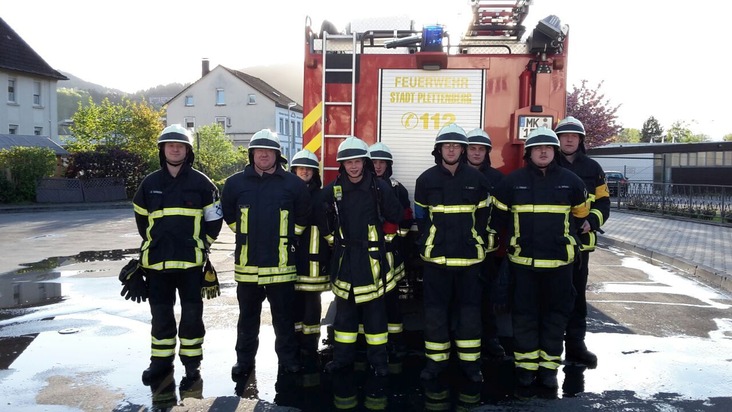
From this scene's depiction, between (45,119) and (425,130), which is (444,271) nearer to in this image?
(425,130)

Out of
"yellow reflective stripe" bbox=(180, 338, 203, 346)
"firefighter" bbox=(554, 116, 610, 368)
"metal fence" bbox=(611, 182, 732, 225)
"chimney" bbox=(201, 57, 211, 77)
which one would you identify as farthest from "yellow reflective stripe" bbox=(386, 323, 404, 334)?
"chimney" bbox=(201, 57, 211, 77)

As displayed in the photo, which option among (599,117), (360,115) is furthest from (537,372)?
(599,117)

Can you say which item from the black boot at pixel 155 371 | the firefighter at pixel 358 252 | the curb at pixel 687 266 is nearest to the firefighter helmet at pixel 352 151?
the firefighter at pixel 358 252

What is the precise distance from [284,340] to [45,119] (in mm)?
34852

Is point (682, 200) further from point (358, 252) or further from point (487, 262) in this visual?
point (358, 252)

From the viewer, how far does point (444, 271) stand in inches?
176

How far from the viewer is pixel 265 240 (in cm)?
444

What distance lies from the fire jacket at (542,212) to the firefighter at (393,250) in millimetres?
871

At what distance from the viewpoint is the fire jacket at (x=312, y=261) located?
189 inches

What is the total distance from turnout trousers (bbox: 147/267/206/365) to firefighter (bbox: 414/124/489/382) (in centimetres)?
172

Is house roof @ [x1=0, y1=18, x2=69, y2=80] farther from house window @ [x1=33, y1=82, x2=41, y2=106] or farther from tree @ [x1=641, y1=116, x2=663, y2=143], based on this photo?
tree @ [x1=641, y1=116, x2=663, y2=143]

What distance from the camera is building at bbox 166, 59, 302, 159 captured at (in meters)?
50.1

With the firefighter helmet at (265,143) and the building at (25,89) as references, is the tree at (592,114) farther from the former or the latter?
the building at (25,89)

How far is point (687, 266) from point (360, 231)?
6896 mm
